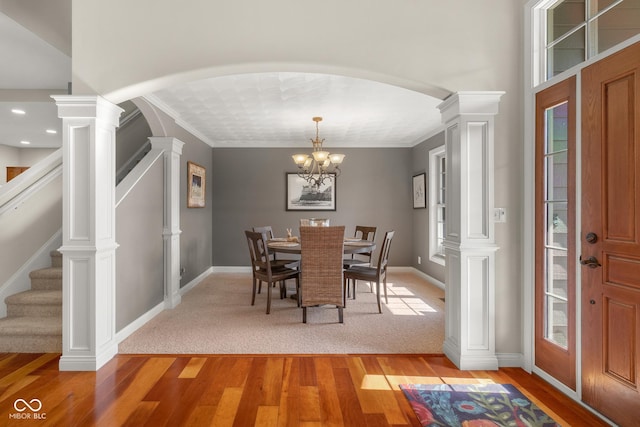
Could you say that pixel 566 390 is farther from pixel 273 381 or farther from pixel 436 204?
pixel 436 204

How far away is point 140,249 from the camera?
11.7 ft

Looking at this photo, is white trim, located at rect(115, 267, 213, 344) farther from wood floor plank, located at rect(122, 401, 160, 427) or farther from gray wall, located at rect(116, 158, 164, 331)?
wood floor plank, located at rect(122, 401, 160, 427)

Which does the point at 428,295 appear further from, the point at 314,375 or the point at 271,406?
the point at 271,406

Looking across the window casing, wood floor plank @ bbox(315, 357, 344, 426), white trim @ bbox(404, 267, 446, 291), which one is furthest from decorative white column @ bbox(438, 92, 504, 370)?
the window casing

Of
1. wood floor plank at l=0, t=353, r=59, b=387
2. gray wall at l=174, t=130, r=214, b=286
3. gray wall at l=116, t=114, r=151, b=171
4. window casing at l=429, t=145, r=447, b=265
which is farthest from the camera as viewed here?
window casing at l=429, t=145, r=447, b=265

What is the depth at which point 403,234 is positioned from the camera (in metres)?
6.47

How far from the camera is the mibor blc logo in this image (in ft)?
6.46

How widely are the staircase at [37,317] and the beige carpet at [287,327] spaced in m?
0.58

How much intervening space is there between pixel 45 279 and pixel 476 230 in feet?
13.2

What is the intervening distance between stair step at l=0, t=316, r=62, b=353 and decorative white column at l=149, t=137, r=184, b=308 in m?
1.32

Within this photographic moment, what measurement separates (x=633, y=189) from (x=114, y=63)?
3.44 m

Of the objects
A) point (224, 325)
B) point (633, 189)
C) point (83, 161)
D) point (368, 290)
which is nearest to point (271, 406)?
point (224, 325)

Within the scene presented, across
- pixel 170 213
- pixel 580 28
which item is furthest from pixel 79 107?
pixel 580 28

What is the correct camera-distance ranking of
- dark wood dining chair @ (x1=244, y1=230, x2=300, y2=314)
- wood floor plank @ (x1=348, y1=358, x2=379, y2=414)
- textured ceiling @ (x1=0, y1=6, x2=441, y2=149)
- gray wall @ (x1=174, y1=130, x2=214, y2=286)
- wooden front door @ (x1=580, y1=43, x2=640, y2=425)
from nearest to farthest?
wooden front door @ (x1=580, y1=43, x2=640, y2=425)
wood floor plank @ (x1=348, y1=358, x2=379, y2=414)
textured ceiling @ (x1=0, y1=6, x2=441, y2=149)
dark wood dining chair @ (x1=244, y1=230, x2=300, y2=314)
gray wall @ (x1=174, y1=130, x2=214, y2=286)
